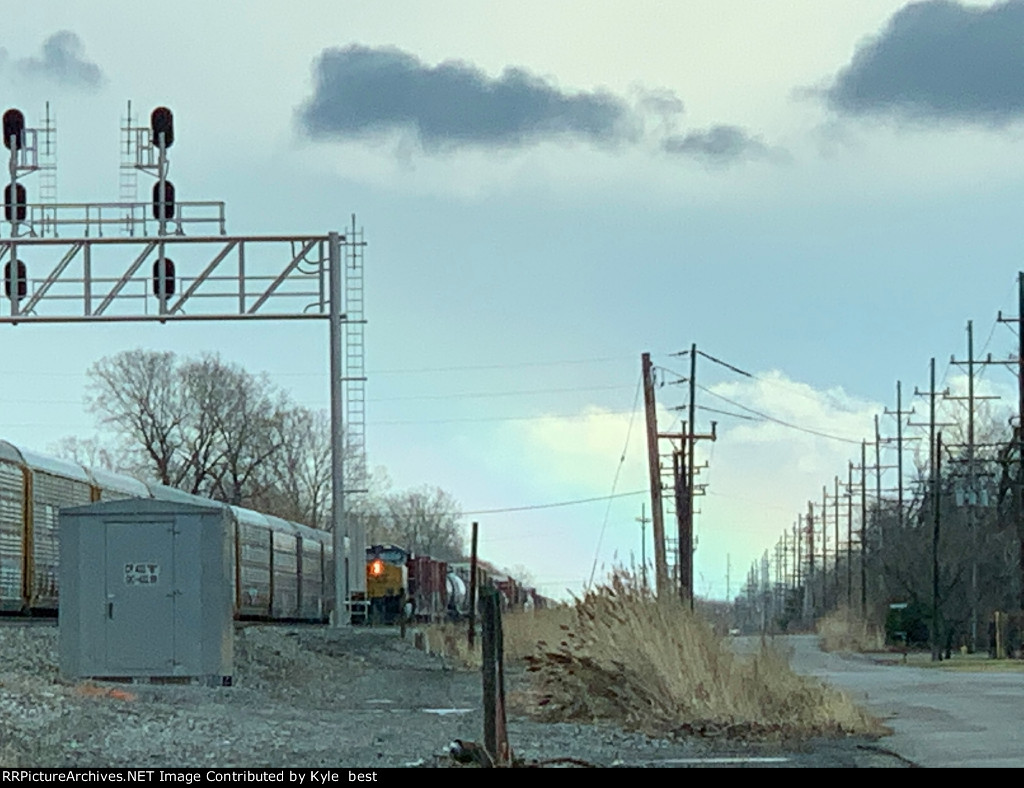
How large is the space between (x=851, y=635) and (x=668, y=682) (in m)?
57.0

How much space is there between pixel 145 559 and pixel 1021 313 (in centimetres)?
3530

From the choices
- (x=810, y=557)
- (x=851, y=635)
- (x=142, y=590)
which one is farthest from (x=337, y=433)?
(x=810, y=557)

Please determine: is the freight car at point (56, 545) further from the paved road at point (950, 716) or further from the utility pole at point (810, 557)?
the utility pole at point (810, 557)

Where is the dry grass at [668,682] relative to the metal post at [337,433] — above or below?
below

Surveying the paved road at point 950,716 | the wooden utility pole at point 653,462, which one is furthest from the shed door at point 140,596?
the wooden utility pole at point 653,462

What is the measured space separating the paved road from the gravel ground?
0.48m

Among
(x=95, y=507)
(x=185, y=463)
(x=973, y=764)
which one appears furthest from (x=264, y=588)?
(x=185, y=463)

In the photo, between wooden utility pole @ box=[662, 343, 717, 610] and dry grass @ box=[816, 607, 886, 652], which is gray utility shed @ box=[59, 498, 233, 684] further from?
dry grass @ box=[816, 607, 886, 652]

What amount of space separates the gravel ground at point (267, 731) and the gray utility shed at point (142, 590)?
1.57 feet

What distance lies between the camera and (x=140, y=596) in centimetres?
2241

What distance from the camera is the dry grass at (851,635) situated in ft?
234

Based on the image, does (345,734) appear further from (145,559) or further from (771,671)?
(145,559)

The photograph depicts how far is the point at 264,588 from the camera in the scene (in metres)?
41.2

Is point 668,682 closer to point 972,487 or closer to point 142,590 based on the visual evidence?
point 142,590
